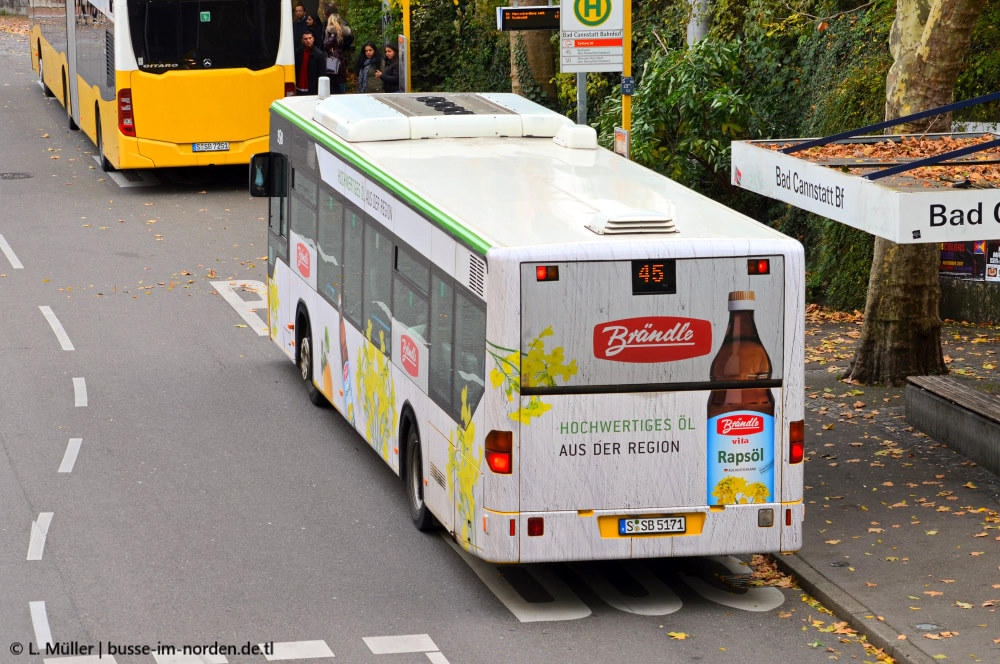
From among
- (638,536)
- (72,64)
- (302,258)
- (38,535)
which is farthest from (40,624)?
(72,64)

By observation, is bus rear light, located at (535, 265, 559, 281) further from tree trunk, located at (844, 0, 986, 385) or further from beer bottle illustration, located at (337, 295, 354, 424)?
tree trunk, located at (844, 0, 986, 385)

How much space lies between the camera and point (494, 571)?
11469mm

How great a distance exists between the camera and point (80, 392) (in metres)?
16.1

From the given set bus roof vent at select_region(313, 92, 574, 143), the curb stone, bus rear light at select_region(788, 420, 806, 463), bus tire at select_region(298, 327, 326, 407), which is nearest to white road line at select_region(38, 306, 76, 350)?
bus tire at select_region(298, 327, 326, 407)

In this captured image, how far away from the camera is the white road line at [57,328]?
18.0 metres

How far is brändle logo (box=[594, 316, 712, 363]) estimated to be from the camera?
33.0ft

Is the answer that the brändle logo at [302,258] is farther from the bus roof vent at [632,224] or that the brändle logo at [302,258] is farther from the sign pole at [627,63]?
the bus roof vent at [632,224]

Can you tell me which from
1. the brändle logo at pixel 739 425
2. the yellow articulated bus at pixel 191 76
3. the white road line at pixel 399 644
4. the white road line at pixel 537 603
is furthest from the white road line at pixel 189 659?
the yellow articulated bus at pixel 191 76

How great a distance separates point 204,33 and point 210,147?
188 centimetres

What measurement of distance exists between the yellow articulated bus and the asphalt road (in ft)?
20.3

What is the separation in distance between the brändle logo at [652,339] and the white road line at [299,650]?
248 cm

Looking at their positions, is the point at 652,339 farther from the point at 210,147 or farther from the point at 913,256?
the point at 210,147

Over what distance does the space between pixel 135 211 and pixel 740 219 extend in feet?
54.3

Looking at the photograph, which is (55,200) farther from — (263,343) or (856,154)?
(856,154)
